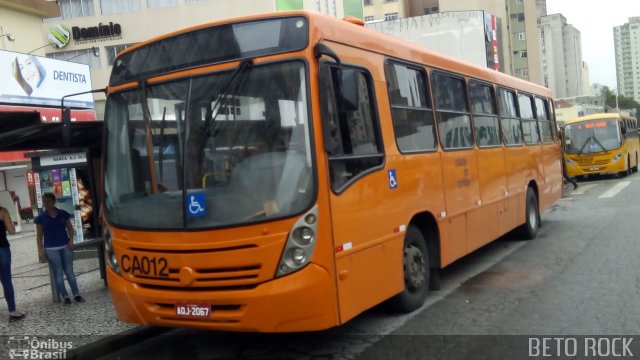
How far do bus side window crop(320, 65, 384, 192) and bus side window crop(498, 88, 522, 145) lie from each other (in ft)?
15.1

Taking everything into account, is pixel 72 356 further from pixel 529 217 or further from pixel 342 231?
pixel 529 217

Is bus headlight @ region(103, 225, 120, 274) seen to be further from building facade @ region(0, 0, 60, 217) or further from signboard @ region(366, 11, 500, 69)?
signboard @ region(366, 11, 500, 69)

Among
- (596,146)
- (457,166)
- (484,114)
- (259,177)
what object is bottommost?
(596,146)

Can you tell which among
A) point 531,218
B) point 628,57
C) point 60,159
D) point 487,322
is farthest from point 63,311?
point 628,57

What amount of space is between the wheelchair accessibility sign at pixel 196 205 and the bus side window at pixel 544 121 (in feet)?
29.4

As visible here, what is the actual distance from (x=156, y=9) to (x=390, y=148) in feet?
137

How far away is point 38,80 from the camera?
2000 centimetres

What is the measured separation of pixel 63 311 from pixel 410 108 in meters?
4.95

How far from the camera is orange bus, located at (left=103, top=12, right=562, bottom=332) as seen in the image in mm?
4469

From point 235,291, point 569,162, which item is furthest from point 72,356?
point 569,162

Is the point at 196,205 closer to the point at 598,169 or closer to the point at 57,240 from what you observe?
the point at 57,240

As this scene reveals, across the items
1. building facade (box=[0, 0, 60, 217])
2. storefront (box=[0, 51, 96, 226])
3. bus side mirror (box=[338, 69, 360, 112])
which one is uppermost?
building facade (box=[0, 0, 60, 217])

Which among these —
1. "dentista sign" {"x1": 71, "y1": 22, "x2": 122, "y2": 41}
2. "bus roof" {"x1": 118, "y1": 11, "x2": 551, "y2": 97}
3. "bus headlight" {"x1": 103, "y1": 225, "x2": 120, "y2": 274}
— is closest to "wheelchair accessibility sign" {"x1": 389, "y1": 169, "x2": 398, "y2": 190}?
"bus roof" {"x1": 118, "y1": 11, "x2": 551, "y2": 97}

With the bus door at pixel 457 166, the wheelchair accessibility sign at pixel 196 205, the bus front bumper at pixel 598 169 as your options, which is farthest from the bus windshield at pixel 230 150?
the bus front bumper at pixel 598 169
